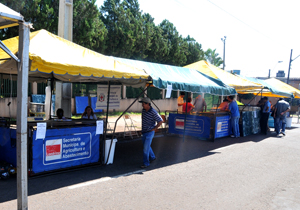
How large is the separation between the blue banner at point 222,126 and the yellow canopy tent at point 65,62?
499cm

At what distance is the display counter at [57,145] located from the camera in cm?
559

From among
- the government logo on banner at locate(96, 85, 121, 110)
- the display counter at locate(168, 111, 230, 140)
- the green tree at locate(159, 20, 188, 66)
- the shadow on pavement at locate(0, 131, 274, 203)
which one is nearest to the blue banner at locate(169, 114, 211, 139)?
the display counter at locate(168, 111, 230, 140)

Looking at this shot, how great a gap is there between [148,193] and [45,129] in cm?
242

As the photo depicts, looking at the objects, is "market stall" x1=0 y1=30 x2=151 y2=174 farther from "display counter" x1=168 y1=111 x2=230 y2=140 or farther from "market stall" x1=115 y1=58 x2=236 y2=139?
"display counter" x1=168 y1=111 x2=230 y2=140

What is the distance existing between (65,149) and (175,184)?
2556 mm

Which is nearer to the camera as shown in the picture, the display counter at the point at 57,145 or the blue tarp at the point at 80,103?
the display counter at the point at 57,145

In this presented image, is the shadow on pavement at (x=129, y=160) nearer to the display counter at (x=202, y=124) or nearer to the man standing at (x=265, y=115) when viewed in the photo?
the display counter at (x=202, y=124)

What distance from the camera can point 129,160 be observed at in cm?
743

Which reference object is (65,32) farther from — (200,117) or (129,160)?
(200,117)

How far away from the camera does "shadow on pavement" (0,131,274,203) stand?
17.1 feet

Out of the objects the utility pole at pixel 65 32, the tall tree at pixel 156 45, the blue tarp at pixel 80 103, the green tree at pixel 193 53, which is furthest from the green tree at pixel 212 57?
the utility pole at pixel 65 32

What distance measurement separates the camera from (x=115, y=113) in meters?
19.2

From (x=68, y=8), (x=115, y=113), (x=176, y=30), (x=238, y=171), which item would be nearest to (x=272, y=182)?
(x=238, y=171)

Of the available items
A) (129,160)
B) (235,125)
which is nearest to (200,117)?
(235,125)
